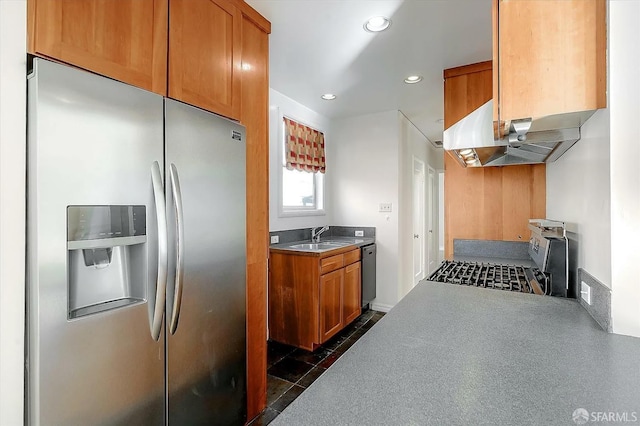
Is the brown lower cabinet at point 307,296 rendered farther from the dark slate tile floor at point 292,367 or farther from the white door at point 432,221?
the white door at point 432,221

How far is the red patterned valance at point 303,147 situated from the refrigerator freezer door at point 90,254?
84.4 inches

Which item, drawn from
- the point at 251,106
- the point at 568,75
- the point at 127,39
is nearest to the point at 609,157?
the point at 568,75

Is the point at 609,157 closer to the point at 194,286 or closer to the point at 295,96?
the point at 194,286

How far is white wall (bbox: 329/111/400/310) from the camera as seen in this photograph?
3777mm

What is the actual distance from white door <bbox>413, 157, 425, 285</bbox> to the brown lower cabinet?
1.90 meters

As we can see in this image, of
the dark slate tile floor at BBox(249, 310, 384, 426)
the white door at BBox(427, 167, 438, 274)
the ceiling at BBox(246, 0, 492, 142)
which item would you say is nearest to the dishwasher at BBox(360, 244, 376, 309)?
the dark slate tile floor at BBox(249, 310, 384, 426)

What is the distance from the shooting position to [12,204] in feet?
3.15

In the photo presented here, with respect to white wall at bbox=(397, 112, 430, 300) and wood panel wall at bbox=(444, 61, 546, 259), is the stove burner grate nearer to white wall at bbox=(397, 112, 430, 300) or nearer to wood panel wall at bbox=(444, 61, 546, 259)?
wood panel wall at bbox=(444, 61, 546, 259)

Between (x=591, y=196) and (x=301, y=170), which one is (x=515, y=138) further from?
(x=301, y=170)

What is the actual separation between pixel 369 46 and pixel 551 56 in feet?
4.80

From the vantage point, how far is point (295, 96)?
332cm

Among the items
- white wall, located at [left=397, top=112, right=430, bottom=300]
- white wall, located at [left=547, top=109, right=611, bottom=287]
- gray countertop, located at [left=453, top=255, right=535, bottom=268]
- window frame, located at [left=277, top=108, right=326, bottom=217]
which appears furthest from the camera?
white wall, located at [left=397, top=112, right=430, bottom=300]

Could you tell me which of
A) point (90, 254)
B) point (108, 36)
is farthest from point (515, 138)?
point (90, 254)

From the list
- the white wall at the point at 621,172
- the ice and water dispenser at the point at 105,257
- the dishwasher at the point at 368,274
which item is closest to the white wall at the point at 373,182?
the dishwasher at the point at 368,274
